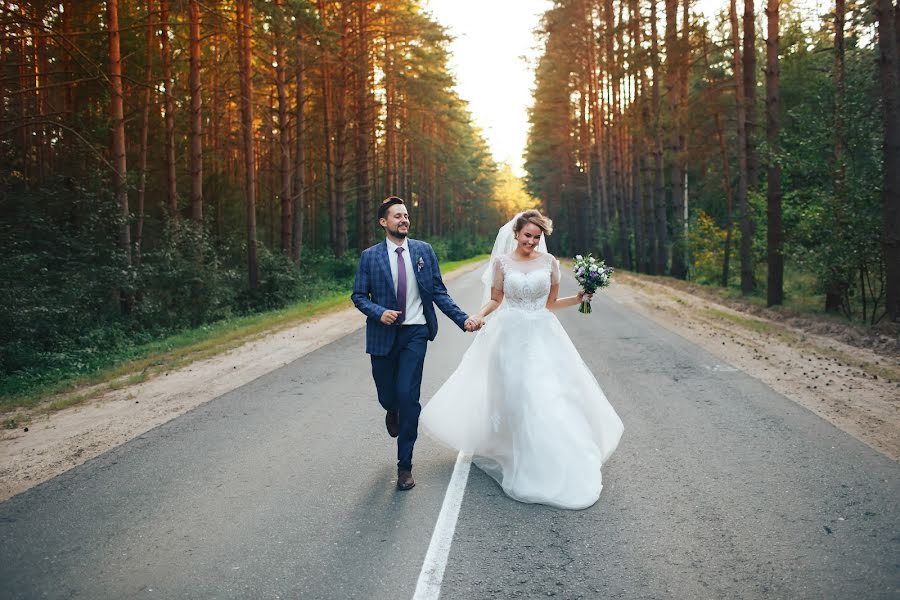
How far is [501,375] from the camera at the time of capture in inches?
216

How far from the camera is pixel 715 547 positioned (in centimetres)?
397

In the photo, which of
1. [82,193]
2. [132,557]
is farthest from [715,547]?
[82,193]

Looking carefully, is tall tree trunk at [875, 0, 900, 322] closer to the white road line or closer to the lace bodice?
the lace bodice

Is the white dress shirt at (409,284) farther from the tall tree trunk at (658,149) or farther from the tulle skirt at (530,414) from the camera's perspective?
the tall tree trunk at (658,149)

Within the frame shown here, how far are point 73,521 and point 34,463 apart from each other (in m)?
1.78

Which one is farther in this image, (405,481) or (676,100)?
(676,100)

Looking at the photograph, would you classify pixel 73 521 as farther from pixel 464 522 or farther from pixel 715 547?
pixel 715 547

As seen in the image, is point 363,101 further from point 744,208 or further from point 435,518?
point 435,518

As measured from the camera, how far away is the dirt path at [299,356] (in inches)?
245

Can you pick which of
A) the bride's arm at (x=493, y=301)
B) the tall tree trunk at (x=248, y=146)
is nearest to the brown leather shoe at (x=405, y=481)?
the bride's arm at (x=493, y=301)

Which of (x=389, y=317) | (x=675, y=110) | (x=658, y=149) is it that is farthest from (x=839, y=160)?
(x=658, y=149)

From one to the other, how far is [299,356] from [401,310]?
22.2 feet

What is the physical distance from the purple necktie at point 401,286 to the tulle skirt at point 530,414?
2.84 feet

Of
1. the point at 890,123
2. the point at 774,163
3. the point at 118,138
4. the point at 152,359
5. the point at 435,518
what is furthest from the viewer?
the point at 118,138
